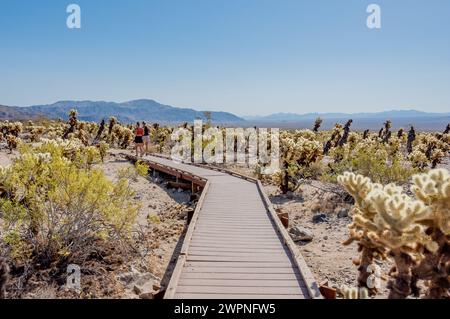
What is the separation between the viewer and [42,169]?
7066mm

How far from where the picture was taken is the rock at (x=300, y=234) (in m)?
9.12

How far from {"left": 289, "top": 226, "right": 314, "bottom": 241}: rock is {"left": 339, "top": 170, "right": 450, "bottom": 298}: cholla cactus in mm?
4798

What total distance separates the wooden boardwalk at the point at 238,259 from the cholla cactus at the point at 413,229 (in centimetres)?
126

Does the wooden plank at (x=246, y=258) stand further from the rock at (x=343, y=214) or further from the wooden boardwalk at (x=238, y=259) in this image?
the rock at (x=343, y=214)

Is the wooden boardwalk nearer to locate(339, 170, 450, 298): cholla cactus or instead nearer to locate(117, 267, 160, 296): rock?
locate(117, 267, 160, 296): rock

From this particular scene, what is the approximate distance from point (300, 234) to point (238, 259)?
334 centimetres

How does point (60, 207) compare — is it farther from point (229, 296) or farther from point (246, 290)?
point (246, 290)

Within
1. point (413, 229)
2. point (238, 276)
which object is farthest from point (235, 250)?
point (413, 229)

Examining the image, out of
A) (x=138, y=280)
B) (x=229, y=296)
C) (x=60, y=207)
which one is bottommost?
(x=138, y=280)

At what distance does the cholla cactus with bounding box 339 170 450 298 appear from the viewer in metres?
3.69

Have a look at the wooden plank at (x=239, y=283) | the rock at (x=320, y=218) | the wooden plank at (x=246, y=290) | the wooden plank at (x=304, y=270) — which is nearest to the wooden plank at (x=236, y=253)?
the wooden plank at (x=304, y=270)

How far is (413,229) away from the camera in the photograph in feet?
12.2

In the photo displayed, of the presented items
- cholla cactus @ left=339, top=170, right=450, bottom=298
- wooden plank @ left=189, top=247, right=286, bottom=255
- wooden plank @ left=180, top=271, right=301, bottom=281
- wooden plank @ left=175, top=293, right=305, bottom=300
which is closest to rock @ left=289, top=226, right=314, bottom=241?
wooden plank @ left=189, top=247, right=286, bottom=255
